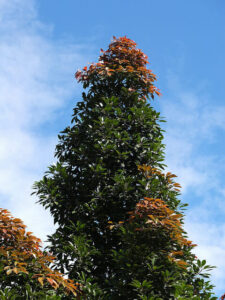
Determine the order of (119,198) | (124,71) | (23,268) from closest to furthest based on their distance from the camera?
(23,268) → (119,198) → (124,71)

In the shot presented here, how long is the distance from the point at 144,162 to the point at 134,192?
1.08 meters

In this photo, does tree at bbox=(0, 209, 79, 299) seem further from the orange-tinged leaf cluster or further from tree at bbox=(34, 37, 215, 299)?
the orange-tinged leaf cluster

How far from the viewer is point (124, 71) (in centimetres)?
1219

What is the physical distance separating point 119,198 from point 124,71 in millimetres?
4358

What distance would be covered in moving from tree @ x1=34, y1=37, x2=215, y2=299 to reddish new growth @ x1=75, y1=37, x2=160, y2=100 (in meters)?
0.03

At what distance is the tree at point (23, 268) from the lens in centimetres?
774

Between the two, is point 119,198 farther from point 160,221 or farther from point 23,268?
point 23,268

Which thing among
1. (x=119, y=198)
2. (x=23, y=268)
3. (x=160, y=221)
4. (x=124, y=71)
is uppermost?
(x=124, y=71)

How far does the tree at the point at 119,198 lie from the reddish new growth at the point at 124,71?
1.3 inches

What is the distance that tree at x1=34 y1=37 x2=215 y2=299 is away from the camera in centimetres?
852

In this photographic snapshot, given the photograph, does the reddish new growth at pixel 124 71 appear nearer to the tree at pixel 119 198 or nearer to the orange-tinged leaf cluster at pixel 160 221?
the tree at pixel 119 198

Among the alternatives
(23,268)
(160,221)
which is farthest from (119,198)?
(23,268)

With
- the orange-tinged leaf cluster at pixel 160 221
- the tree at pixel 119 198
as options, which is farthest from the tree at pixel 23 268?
the orange-tinged leaf cluster at pixel 160 221

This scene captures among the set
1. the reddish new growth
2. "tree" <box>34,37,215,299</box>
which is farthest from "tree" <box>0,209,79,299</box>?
the reddish new growth
